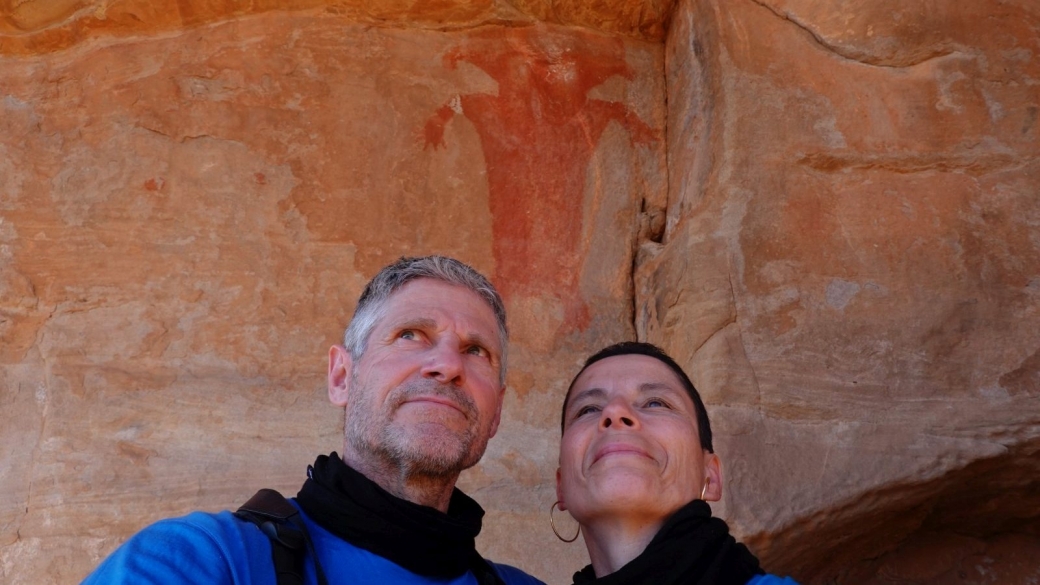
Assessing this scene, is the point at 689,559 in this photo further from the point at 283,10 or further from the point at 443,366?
the point at 283,10

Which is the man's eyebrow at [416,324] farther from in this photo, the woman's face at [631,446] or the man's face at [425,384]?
the woman's face at [631,446]

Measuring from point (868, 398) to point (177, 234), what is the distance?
2343 millimetres

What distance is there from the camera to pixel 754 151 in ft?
11.6

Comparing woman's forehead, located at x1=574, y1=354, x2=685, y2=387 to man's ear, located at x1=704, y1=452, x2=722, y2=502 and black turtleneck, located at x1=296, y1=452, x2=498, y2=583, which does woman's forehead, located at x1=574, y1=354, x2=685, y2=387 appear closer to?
man's ear, located at x1=704, y1=452, x2=722, y2=502

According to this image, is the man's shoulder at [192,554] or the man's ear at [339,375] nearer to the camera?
the man's shoulder at [192,554]

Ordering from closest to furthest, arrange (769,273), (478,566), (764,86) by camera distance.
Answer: (478,566) < (769,273) < (764,86)

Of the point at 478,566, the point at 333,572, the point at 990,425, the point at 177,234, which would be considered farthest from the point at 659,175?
the point at 333,572

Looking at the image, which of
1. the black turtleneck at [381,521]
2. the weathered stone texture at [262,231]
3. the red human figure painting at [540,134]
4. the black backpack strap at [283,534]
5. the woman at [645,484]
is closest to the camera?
the black backpack strap at [283,534]

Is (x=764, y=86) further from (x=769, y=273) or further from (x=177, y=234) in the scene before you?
(x=177, y=234)

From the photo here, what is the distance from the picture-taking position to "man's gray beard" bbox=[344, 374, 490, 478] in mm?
2059

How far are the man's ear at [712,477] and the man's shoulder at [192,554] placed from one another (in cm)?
103

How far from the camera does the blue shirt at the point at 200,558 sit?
1.70 metres

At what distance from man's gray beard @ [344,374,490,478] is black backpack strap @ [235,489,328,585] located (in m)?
0.20

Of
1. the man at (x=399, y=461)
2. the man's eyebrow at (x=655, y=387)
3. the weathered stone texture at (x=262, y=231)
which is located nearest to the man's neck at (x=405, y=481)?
the man at (x=399, y=461)
